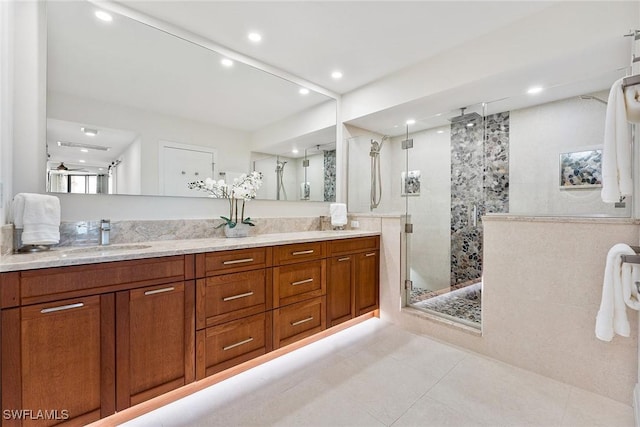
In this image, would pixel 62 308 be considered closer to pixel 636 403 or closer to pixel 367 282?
pixel 367 282

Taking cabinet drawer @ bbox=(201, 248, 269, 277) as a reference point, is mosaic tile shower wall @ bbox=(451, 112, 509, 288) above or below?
above

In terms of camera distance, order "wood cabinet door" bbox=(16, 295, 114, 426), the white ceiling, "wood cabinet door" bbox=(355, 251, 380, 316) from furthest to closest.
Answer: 1. "wood cabinet door" bbox=(355, 251, 380, 316)
2. the white ceiling
3. "wood cabinet door" bbox=(16, 295, 114, 426)

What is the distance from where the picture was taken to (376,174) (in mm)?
3516

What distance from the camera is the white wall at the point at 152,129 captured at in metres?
1.85

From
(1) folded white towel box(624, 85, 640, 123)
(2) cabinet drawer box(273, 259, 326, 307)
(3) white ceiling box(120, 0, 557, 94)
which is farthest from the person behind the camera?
(2) cabinet drawer box(273, 259, 326, 307)

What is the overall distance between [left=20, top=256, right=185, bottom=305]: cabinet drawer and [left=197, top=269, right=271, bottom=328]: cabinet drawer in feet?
0.66

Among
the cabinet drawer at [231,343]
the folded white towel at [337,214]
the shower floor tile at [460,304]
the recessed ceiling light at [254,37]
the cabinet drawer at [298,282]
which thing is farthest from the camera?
the folded white towel at [337,214]

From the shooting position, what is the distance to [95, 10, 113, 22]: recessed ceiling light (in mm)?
1885

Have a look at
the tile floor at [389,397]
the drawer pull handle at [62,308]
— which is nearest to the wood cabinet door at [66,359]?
the drawer pull handle at [62,308]

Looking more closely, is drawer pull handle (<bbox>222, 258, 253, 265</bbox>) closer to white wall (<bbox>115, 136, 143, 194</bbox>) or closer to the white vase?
the white vase

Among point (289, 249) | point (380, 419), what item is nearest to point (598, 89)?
point (289, 249)

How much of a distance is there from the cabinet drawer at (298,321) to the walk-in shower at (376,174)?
1545 millimetres

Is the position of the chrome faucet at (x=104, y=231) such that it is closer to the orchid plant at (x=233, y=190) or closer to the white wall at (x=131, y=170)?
the white wall at (x=131, y=170)

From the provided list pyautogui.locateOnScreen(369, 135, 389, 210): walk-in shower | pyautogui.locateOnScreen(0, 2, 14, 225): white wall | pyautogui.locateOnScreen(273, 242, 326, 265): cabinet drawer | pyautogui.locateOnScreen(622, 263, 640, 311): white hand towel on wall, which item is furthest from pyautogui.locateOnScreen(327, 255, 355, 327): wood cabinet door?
pyautogui.locateOnScreen(0, 2, 14, 225): white wall
